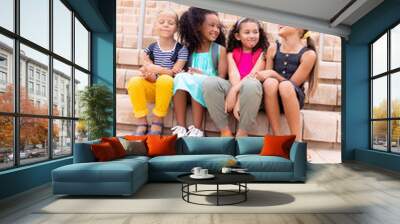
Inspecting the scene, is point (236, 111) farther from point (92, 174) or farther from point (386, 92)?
point (92, 174)

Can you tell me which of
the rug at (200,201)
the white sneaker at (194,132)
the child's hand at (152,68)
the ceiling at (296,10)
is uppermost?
the ceiling at (296,10)

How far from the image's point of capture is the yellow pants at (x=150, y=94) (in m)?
8.54

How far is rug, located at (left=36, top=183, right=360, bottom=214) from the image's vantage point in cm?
414

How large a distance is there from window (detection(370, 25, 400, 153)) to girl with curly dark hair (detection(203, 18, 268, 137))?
2640 millimetres

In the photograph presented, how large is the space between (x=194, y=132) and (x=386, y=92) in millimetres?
4318

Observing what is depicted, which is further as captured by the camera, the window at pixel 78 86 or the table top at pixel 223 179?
the window at pixel 78 86

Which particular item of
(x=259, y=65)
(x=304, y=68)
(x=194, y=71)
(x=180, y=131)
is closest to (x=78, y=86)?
(x=180, y=131)

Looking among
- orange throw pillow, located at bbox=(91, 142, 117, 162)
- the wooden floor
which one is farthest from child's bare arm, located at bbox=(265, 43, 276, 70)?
orange throw pillow, located at bbox=(91, 142, 117, 162)

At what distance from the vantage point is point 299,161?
19.8ft

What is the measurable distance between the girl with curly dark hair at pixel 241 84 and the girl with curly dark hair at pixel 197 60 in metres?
0.19

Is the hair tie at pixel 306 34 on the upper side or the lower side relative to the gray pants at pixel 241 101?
upper

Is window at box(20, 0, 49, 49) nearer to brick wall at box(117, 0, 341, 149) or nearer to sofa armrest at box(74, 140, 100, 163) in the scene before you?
sofa armrest at box(74, 140, 100, 163)

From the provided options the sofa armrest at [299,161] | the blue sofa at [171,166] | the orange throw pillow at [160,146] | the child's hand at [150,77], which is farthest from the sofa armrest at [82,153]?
the child's hand at [150,77]

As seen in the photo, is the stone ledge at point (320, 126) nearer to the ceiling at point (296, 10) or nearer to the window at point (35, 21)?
the ceiling at point (296, 10)
